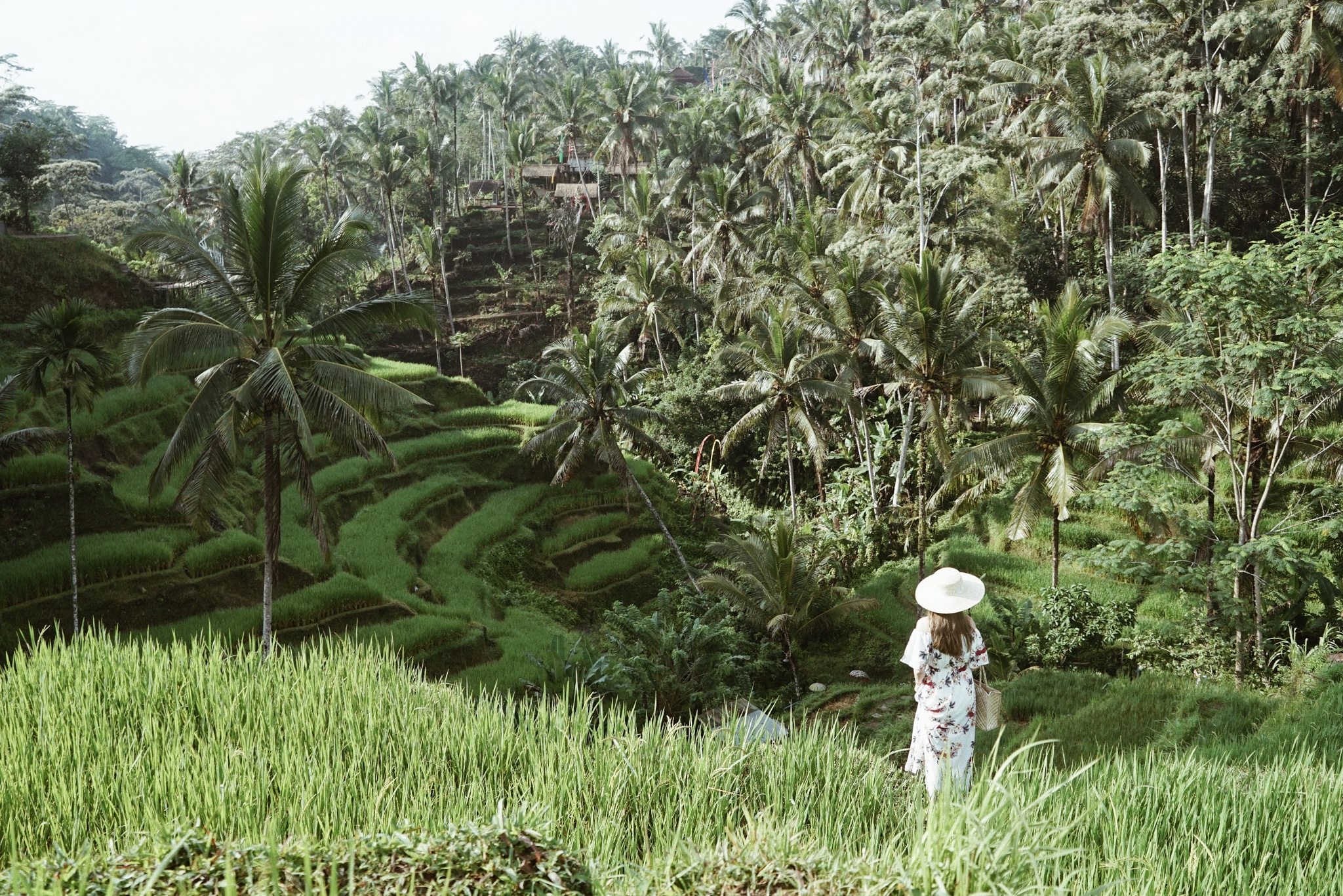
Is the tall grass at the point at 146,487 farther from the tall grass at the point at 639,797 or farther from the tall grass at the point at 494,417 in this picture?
the tall grass at the point at 639,797

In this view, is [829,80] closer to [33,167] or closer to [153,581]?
[33,167]

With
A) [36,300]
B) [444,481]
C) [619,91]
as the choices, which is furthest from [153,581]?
[619,91]

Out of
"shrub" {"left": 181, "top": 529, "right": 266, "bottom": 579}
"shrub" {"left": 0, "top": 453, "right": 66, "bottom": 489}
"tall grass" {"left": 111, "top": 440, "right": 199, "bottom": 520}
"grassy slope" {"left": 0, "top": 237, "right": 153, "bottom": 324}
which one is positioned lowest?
"shrub" {"left": 181, "top": 529, "right": 266, "bottom": 579}

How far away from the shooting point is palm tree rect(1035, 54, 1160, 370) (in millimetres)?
21484

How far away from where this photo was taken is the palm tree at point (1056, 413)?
15430 mm

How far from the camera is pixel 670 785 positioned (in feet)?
14.5

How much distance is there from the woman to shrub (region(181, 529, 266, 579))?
1100 cm

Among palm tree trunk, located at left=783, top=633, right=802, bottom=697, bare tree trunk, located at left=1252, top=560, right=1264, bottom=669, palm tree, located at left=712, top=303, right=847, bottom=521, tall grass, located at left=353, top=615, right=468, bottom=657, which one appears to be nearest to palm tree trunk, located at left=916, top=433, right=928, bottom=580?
palm tree, located at left=712, top=303, right=847, bottom=521

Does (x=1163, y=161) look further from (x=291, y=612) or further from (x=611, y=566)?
(x=291, y=612)

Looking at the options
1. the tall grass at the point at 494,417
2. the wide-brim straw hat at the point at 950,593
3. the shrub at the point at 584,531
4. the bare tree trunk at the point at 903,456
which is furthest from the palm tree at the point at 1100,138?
the wide-brim straw hat at the point at 950,593

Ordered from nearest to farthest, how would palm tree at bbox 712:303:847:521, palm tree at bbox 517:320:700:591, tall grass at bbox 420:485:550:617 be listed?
Answer: 1. tall grass at bbox 420:485:550:617
2. palm tree at bbox 517:320:700:591
3. palm tree at bbox 712:303:847:521

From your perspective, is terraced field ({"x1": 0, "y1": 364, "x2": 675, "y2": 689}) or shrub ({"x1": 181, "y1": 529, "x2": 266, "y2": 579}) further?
shrub ({"x1": 181, "y1": 529, "x2": 266, "y2": 579})

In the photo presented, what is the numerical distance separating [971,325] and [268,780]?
1888 cm

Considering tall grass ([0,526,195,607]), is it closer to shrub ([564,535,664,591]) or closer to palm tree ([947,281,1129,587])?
shrub ([564,535,664,591])
